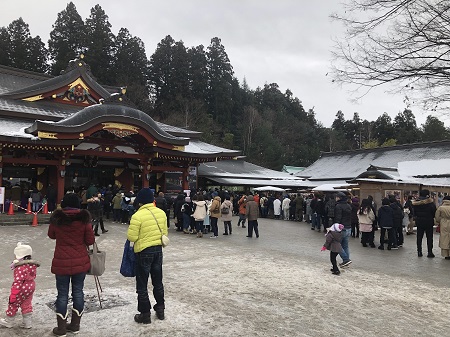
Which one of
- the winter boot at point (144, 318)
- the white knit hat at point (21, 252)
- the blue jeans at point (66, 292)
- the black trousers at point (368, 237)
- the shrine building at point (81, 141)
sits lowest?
the winter boot at point (144, 318)

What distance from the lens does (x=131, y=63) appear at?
4503 centimetres

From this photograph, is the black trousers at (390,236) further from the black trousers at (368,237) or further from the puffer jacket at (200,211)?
the puffer jacket at (200,211)

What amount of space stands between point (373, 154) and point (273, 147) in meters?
14.5

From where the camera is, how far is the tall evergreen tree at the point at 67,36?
41.3m

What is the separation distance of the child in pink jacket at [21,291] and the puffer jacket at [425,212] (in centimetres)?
883

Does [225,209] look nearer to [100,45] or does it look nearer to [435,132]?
[100,45]

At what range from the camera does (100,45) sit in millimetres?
42281

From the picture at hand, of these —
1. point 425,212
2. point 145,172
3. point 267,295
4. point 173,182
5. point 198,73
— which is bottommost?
point 267,295

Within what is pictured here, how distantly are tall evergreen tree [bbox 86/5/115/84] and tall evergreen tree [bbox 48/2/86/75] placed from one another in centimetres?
85

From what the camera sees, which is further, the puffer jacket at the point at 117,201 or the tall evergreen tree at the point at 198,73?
the tall evergreen tree at the point at 198,73

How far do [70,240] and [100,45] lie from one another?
140 ft

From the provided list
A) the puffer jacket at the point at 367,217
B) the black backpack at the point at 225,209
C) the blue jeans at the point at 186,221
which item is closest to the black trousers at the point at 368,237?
the puffer jacket at the point at 367,217

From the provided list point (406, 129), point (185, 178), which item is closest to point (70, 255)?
point (185, 178)

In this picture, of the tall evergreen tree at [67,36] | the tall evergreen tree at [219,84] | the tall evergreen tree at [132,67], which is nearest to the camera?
the tall evergreen tree at [67,36]
